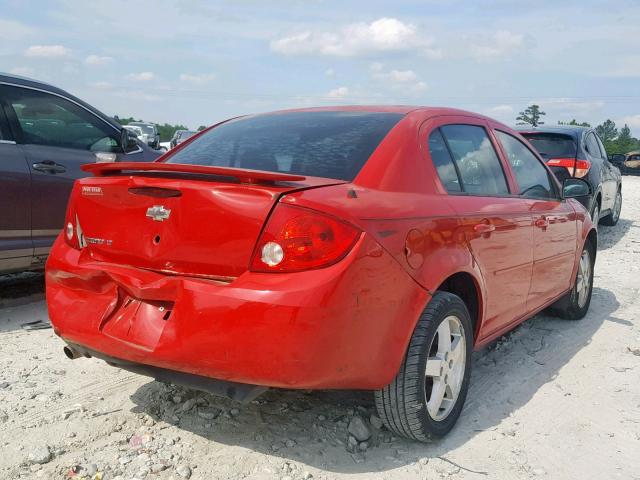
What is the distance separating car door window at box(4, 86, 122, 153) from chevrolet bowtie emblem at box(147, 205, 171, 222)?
2.74 m

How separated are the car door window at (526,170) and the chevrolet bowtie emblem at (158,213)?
7.59 feet

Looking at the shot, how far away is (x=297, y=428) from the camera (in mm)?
2984

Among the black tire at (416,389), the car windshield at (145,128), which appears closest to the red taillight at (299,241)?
the black tire at (416,389)

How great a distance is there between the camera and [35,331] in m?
4.32

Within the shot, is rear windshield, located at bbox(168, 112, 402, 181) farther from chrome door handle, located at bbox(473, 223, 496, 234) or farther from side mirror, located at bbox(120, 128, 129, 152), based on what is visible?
side mirror, located at bbox(120, 128, 129, 152)

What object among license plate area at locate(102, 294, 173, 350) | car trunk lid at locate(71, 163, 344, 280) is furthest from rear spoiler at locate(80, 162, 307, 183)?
license plate area at locate(102, 294, 173, 350)

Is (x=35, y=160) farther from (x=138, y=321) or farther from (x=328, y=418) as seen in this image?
(x=328, y=418)

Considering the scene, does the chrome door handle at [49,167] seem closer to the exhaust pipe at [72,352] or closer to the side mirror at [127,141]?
the side mirror at [127,141]

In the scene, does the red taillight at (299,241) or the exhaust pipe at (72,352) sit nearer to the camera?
the red taillight at (299,241)

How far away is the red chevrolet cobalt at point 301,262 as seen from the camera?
2307 mm

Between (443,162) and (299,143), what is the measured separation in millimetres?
741

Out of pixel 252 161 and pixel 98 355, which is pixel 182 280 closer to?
pixel 98 355

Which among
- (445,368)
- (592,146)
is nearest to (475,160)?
(445,368)

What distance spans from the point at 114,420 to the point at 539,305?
2.82m
